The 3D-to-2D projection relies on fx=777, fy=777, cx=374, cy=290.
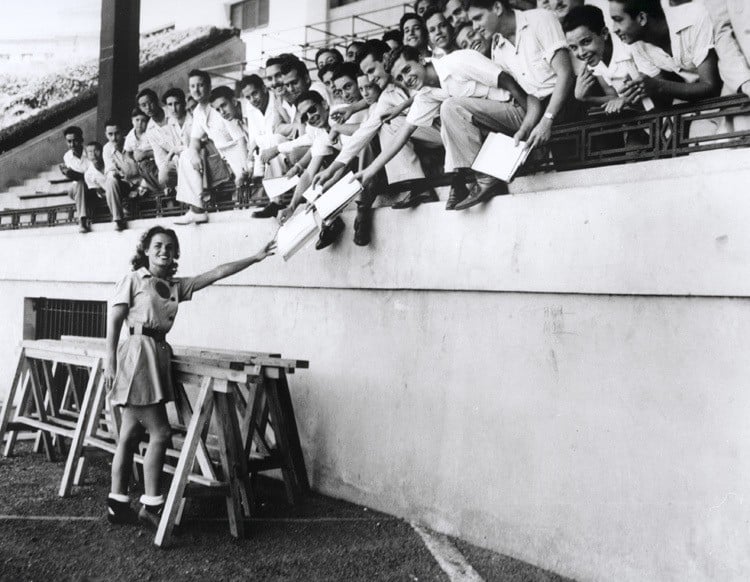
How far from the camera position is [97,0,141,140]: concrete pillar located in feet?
32.7

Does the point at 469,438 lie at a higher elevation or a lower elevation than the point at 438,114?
lower

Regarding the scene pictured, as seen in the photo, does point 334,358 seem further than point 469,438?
Yes

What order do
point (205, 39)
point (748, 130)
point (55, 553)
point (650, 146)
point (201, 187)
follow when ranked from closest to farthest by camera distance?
point (748, 130) < point (650, 146) < point (55, 553) < point (201, 187) < point (205, 39)

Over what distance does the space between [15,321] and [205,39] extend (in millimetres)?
7181

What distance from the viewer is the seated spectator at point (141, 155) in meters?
8.49

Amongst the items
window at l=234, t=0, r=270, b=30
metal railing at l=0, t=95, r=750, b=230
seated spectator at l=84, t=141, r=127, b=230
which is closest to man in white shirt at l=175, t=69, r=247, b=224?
seated spectator at l=84, t=141, r=127, b=230

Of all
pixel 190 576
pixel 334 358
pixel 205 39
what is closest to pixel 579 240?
pixel 334 358

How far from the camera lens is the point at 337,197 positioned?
5141 mm

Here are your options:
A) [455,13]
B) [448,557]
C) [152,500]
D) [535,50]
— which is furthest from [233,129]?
[448,557]

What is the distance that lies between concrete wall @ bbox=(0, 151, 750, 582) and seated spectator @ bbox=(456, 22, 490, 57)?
105cm

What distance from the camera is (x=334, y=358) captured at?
576cm

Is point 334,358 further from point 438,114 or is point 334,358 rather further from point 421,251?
point 438,114

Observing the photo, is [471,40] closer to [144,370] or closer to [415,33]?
[415,33]

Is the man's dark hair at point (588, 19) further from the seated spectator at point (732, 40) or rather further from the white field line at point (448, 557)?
the white field line at point (448, 557)
